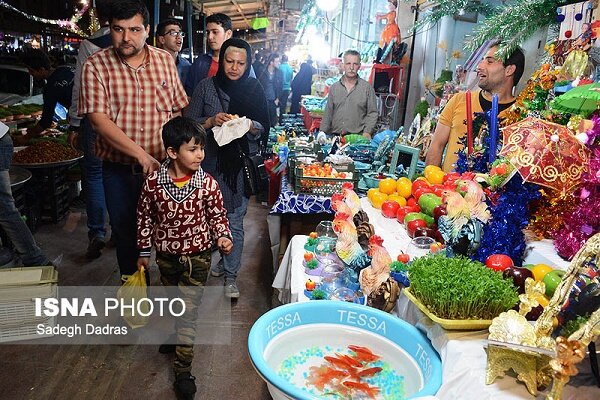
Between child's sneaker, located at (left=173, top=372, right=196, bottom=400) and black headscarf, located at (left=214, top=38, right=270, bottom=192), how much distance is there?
129cm

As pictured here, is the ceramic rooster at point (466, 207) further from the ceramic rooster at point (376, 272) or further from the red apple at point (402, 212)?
the red apple at point (402, 212)

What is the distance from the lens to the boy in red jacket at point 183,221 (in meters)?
2.28

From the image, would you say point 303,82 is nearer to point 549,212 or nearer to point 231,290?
point 231,290

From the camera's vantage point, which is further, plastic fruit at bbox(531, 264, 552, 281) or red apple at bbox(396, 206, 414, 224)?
red apple at bbox(396, 206, 414, 224)

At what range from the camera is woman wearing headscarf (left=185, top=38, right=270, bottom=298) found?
9.64 ft

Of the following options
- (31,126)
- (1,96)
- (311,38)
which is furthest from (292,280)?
(311,38)

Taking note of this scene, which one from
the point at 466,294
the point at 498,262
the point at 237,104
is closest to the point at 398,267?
the point at 498,262

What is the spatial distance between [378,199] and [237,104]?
1124mm

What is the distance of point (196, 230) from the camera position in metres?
2.38

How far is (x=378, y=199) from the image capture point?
277cm

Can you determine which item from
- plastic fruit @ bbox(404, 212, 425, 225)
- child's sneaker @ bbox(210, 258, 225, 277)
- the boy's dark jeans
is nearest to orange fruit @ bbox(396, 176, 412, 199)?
plastic fruit @ bbox(404, 212, 425, 225)

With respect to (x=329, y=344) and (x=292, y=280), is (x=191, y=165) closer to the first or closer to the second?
(x=292, y=280)

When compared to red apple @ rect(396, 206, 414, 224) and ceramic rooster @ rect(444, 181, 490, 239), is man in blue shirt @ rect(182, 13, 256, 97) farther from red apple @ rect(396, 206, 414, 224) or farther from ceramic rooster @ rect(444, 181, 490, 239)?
ceramic rooster @ rect(444, 181, 490, 239)

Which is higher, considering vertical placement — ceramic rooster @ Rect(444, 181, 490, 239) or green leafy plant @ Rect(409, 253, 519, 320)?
ceramic rooster @ Rect(444, 181, 490, 239)
